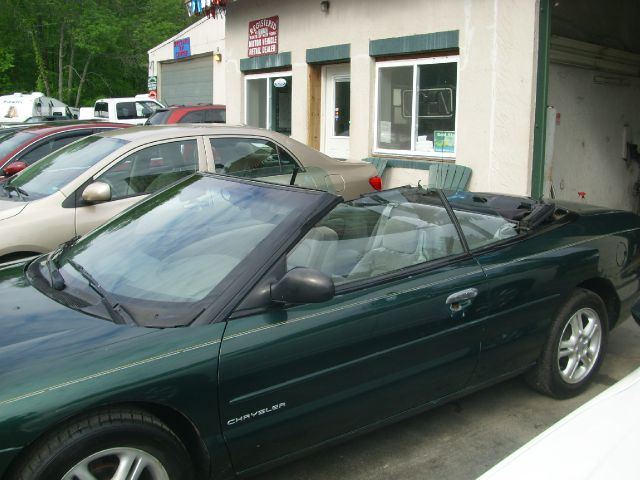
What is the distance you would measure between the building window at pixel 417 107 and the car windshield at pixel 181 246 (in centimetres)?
578

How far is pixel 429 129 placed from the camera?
364 inches

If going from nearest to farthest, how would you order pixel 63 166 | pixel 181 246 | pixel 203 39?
pixel 181 246
pixel 63 166
pixel 203 39

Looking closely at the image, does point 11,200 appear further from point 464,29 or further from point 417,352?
point 464,29

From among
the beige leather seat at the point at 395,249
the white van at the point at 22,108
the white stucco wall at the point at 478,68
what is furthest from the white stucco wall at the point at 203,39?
the beige leather seat at the point at 395,249

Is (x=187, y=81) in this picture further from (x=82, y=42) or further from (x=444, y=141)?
(x=444, y=141)

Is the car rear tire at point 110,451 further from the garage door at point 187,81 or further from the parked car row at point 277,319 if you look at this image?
the garage door at point 187,81

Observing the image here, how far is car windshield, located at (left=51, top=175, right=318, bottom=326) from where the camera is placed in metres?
2.89

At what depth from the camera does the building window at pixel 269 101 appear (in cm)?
1177

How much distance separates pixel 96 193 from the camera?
5301mm

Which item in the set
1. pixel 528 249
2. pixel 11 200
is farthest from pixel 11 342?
pixel 11 200

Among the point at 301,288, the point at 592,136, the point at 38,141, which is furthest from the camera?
the point at 592,136

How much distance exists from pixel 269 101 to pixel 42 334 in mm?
9868

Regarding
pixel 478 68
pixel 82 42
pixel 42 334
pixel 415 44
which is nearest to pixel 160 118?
pixel 415 44

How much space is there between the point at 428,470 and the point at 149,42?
3796 cm
